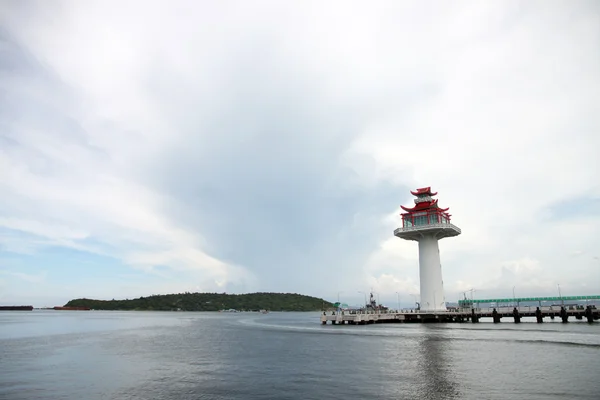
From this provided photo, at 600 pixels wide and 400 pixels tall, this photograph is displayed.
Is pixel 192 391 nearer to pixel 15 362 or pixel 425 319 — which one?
pixel 15 362

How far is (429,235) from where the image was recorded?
274ft

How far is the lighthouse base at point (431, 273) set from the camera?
8200cm

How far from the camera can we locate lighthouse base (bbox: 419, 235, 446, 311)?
8200cm

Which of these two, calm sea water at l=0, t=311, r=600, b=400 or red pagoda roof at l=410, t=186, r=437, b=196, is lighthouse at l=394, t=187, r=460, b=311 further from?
calm sea water at l=0, t=311, r=600, b=400

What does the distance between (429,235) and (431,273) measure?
8.08 meters

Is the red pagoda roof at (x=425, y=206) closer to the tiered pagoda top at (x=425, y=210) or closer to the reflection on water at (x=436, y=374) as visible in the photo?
the tiered pagoda top at (x=425, y=210)

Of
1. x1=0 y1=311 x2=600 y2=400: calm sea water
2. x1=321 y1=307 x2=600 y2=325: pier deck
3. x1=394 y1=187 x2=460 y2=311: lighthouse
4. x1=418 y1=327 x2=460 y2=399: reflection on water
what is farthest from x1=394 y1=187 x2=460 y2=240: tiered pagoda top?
x1=418 y1=327 x2=460 y2=399: reflection on water

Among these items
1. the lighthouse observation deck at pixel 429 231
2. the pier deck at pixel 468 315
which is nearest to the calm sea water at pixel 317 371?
the lighthouse observation deck at pixel 429 231

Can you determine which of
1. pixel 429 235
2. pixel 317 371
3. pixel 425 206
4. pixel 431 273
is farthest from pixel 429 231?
pixel 317 371

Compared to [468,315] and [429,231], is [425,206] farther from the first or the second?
[468,315]

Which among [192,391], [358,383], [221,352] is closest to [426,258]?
[221,352]

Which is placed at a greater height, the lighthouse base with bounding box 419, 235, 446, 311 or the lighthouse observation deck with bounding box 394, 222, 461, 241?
the lighthouse observation deck with bounding box 394, 222, 461, 241

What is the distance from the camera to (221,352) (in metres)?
46.5

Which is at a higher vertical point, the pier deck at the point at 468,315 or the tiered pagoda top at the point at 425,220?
the tiered pagoda top at the point at 425,220
